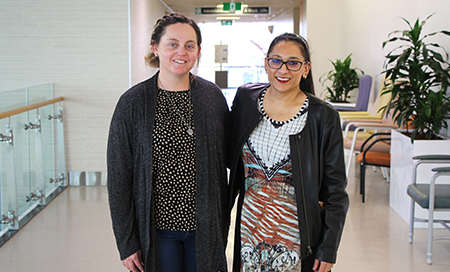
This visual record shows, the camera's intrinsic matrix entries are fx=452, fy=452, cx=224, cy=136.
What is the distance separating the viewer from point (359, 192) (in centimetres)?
536

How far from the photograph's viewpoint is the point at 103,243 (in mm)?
3828

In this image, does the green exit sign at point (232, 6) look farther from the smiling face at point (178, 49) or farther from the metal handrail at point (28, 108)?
the smiling face at point (178, 49)

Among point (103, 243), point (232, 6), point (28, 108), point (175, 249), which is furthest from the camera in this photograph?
point (232, 6)

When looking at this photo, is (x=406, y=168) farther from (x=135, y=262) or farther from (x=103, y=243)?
(x=135, y=262)

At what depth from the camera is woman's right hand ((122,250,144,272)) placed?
1781 millimetres

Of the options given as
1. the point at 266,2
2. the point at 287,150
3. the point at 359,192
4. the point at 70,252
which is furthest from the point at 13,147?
the point at 266,2

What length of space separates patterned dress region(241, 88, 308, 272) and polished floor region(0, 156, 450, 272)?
1.81 metres

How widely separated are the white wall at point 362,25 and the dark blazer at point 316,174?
11.5 ft

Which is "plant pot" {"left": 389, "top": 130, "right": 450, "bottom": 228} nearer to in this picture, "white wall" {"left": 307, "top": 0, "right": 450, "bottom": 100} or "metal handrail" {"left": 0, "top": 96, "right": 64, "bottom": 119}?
"white wall" {"left": 307, "top": 0, "right": 450, "bottom": 100}

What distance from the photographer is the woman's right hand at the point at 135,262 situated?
178 centimetres

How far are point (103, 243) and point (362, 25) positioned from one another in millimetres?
6120

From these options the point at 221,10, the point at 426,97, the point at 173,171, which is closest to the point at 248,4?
the point at 221,10

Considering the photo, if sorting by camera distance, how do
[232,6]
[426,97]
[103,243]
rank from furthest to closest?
1. [232,6]
2. [426,97]
3. [103,243]

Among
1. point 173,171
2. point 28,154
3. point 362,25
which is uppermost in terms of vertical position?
point 362,25
